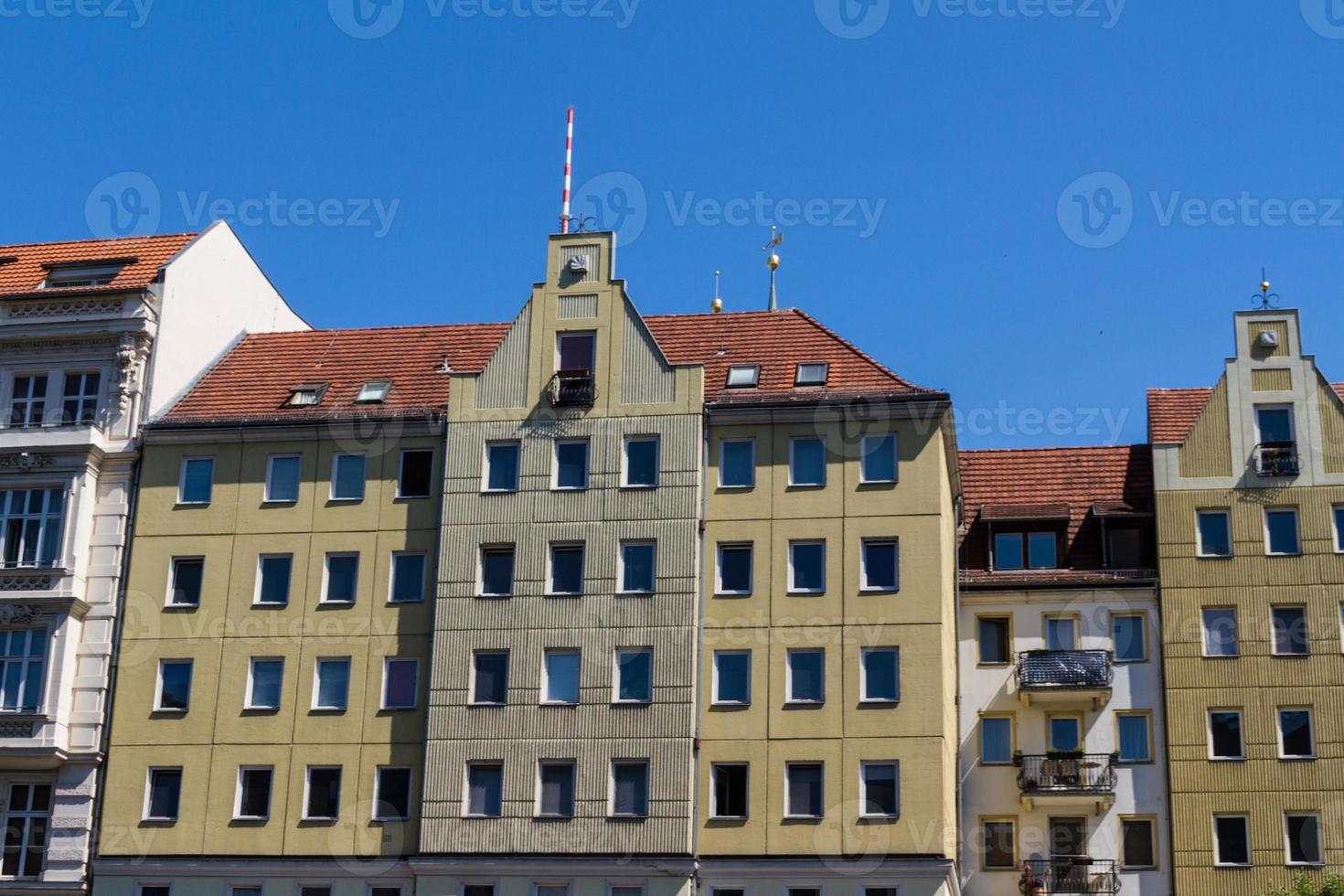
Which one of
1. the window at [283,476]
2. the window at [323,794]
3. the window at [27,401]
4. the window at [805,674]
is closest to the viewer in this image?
the window at [805,674]

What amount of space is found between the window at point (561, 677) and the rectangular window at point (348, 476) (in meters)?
8.59

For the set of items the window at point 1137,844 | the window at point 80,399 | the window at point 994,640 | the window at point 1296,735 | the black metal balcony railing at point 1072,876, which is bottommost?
the black metal balcony railing at point 1072,876

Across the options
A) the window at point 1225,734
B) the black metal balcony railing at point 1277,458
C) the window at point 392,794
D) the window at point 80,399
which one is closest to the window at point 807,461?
the window at point 392,794

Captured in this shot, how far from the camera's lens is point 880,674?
2431 inches

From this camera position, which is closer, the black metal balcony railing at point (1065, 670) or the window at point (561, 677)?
the window at point (561, 677)

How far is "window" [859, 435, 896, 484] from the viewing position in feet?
208

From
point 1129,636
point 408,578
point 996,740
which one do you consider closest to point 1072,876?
point 996,740

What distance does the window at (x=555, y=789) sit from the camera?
61.2m

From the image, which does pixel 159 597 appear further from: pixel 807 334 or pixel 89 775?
pixel 807 334

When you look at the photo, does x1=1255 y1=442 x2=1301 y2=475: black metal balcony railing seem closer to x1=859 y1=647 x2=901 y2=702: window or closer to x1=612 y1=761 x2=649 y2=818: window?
x1=859 y1=647 x2=901 y2=702: window

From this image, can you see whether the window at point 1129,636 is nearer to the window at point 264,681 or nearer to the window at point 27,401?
the window at point 264,681

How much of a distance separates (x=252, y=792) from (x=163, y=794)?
2829 millimetres

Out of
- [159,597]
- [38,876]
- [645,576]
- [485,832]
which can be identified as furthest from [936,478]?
[38,876]

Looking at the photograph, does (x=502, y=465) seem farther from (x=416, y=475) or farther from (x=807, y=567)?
(x=807, y=567)
